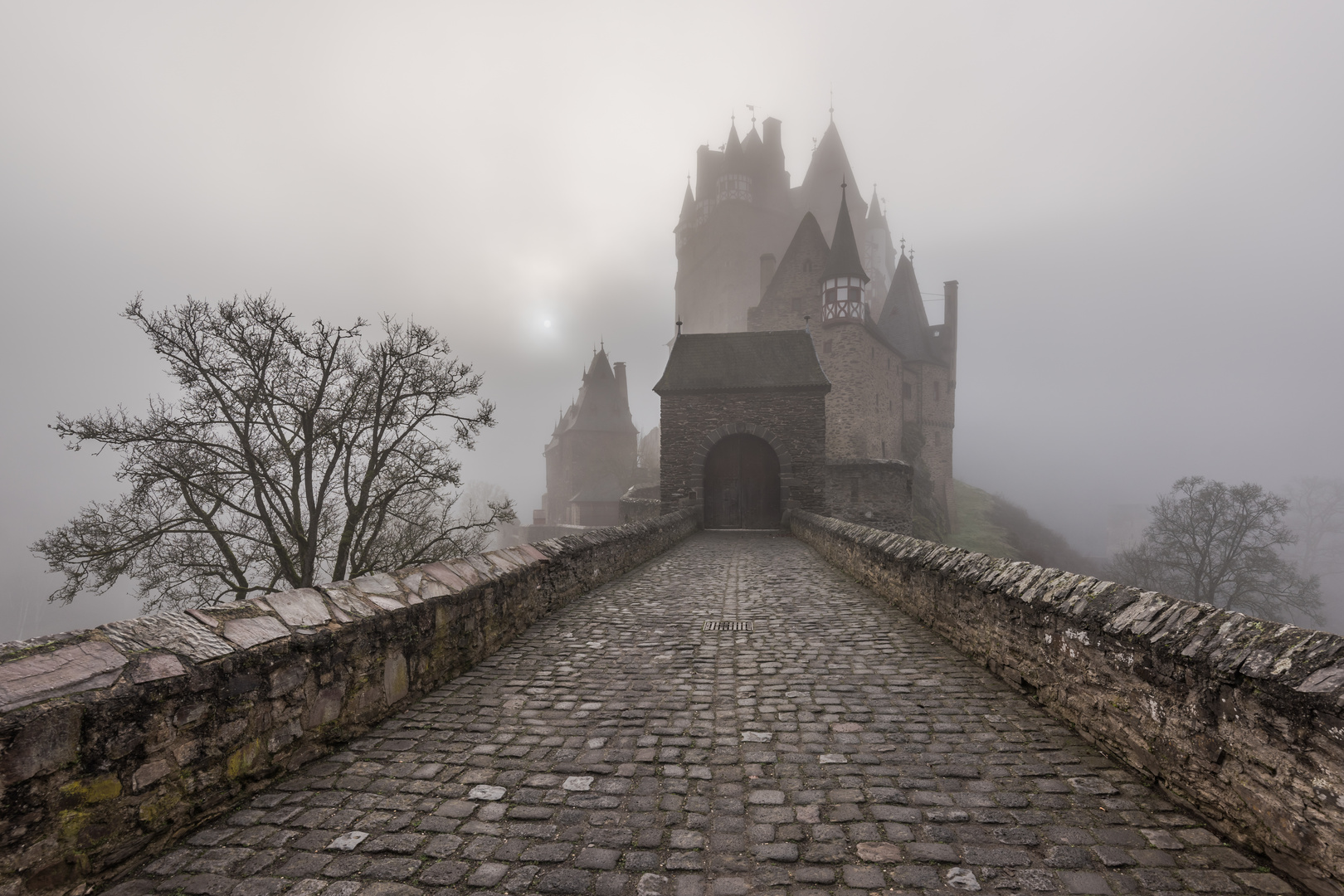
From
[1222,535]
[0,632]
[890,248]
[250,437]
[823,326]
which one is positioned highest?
[890,248]

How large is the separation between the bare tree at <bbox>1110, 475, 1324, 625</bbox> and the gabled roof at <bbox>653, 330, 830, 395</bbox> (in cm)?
2028

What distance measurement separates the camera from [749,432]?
20.2 metres

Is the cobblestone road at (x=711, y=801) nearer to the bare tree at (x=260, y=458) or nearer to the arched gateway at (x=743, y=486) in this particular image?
the bare tree at (x=260, y=458)

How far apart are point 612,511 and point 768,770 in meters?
44.7

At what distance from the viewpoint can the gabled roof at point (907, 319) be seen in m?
40.4

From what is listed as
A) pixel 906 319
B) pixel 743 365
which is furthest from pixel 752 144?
pixel 743 365

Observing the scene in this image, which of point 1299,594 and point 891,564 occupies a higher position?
point 891,564

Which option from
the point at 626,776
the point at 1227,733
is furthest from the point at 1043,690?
the point at 626,776

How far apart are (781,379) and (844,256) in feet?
58.1

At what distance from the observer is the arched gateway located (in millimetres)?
20875

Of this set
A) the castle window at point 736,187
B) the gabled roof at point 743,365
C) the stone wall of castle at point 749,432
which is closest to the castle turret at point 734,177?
the castle window at point 736,187

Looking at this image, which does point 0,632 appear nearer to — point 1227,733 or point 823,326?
point 823,326

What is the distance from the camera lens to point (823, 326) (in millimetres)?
34719

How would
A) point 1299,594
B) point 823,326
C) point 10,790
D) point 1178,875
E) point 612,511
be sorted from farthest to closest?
1. point 612,511
2. point 823,326
3. point 1299,594
4. point 1178,875
5. point 10,790
